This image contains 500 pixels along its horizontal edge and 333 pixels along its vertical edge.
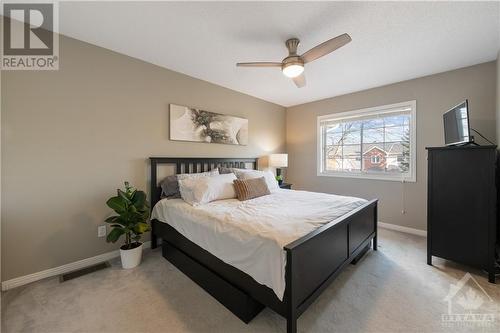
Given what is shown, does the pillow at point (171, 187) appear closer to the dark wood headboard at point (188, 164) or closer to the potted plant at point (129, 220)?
the dark wood headboard at point (188, 164)

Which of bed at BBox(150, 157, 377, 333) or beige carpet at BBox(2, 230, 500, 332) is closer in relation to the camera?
bed at BBox(150, 157, 377, 333)

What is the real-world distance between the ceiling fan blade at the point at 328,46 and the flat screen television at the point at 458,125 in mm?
1601

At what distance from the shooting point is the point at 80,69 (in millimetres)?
2270

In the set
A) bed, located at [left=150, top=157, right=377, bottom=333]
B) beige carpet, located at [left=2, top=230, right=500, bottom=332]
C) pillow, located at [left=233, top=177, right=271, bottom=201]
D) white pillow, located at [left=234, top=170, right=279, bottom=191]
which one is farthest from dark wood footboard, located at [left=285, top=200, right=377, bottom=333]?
white pillow, located at [left=234, top=170, right=279, bottom=191]

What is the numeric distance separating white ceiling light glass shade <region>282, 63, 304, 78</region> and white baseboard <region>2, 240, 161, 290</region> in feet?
9.66

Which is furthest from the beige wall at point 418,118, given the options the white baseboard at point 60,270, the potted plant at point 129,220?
the white baseboard at point 60,270

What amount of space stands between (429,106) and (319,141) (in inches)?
72.7

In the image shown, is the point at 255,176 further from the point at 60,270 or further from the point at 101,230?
the point at 60,270

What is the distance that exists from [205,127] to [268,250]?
2.50 metres

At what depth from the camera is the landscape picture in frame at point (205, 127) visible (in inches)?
120

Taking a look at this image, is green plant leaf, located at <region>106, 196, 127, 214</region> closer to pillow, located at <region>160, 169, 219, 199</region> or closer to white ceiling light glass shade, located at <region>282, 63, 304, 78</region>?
pillow, located at <region>160, 169, 219, 199</region>

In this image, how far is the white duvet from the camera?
54.3 inches

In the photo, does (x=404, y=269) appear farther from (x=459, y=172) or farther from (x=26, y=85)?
(x=26, y=85)

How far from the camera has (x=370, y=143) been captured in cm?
385
